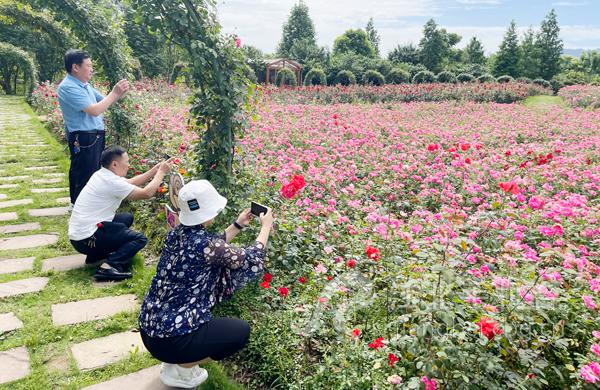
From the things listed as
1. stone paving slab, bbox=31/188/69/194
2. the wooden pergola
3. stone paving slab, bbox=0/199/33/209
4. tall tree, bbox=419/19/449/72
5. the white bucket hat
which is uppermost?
tall tree, bbox=419/19/449/72

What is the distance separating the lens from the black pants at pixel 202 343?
208cm

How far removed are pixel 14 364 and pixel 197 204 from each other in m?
1.47

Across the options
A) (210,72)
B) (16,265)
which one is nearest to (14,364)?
(16,265)

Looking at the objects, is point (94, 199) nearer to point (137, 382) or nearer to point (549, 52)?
point (137, 382)

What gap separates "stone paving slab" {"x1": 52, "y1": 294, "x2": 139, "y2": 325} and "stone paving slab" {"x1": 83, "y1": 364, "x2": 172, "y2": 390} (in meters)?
0.67

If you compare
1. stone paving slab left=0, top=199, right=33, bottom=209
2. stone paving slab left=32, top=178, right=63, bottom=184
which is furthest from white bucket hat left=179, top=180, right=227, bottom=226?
stone paving slab left=32, top=178, right=63, bottom=184

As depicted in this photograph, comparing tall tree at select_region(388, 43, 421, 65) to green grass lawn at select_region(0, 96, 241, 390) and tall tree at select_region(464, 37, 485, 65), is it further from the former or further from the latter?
green grass lawn at select_region(0, 96, 241, 390)

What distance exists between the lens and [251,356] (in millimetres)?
2471

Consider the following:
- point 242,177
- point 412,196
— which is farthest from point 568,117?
point 242,177

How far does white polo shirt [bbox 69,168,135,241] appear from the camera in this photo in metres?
3.35

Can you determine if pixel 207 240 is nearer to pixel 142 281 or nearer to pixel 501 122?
pixel 142 281

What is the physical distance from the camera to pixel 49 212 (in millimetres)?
4879

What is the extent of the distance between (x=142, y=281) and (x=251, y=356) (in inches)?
50.7

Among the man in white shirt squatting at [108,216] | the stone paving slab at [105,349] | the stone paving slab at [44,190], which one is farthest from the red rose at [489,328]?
the stone paving slab at [44,190]
